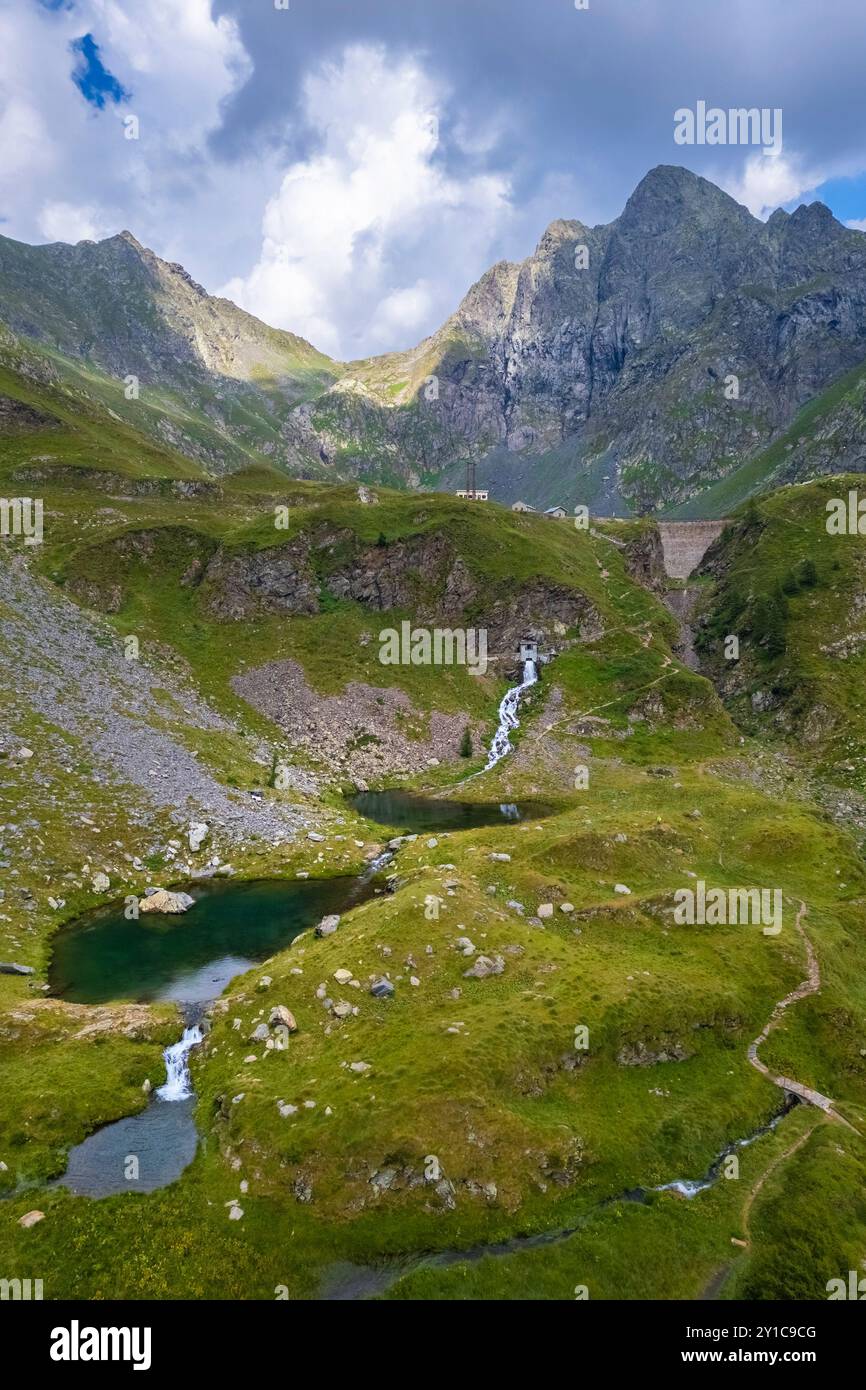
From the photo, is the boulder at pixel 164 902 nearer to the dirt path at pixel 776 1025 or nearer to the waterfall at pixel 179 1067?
the waterfall at pixel 179 1067

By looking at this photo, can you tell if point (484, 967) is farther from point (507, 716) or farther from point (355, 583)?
point (355, 583)

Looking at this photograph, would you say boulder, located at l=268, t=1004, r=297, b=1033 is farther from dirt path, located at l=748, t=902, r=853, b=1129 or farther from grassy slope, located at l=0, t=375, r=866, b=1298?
dirt path, located at l=748, t=902, r=853, b=1129

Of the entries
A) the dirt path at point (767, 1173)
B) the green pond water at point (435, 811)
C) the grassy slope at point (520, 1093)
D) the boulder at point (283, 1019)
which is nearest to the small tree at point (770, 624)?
the green pond water at point (435, 811)

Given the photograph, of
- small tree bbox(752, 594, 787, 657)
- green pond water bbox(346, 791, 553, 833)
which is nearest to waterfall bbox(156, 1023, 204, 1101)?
green pond water bbox(346, 791, 553, 833)

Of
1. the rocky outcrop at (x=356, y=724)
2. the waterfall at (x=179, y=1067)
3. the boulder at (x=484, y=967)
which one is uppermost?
the rocky outcrop at (x=356, y=724)

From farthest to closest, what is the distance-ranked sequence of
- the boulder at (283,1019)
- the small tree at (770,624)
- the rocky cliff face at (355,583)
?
the small tree at (770,624)
the rocky cliff face at (355,583)
the boulder at (283,1019)

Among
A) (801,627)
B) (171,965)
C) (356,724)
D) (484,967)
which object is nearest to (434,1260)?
(484,967)
